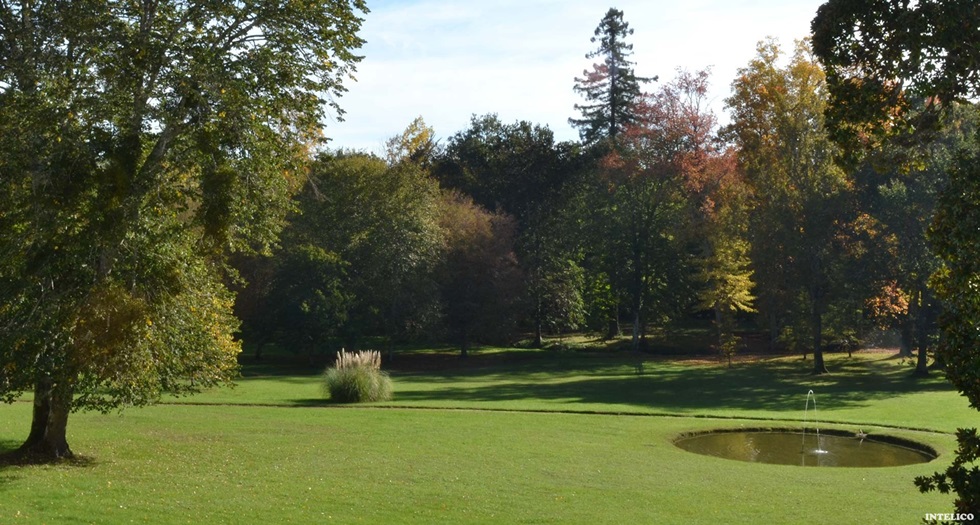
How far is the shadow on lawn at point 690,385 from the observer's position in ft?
102

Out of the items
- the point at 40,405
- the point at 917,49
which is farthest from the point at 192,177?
the point at 917,49

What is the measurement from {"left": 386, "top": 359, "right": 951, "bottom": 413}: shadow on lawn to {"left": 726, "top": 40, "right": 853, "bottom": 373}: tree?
9.61 ft

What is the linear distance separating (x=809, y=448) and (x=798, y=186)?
22687 mm

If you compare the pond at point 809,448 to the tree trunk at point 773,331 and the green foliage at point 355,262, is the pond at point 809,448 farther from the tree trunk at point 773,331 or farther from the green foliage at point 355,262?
the tree trunk at point 773,331

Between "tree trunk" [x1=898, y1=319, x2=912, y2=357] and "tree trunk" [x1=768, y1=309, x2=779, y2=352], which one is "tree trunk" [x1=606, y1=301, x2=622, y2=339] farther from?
"tree trunk" [x1=898, y1=319, x2=912, y2=357]

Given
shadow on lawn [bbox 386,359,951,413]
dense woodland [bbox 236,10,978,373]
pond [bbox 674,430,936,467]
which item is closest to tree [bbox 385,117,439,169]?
dense woodland [bbox 236,10,978,373]

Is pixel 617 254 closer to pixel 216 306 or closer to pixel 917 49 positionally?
pixel 216 306

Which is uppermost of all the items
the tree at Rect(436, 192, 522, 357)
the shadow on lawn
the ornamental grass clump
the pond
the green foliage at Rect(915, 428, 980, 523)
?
the tree at Rect(436, 192, 522, 357)

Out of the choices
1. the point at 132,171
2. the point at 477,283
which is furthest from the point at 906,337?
the point at 132,171

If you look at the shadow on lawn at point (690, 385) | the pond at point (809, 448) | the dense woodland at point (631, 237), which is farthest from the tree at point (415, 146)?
the pond at point (809, 448)

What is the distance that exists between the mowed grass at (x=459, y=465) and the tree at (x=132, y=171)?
182 centimetres

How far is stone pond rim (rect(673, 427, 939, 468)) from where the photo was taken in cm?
2005

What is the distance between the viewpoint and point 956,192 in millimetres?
8766

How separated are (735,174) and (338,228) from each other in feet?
69.7
